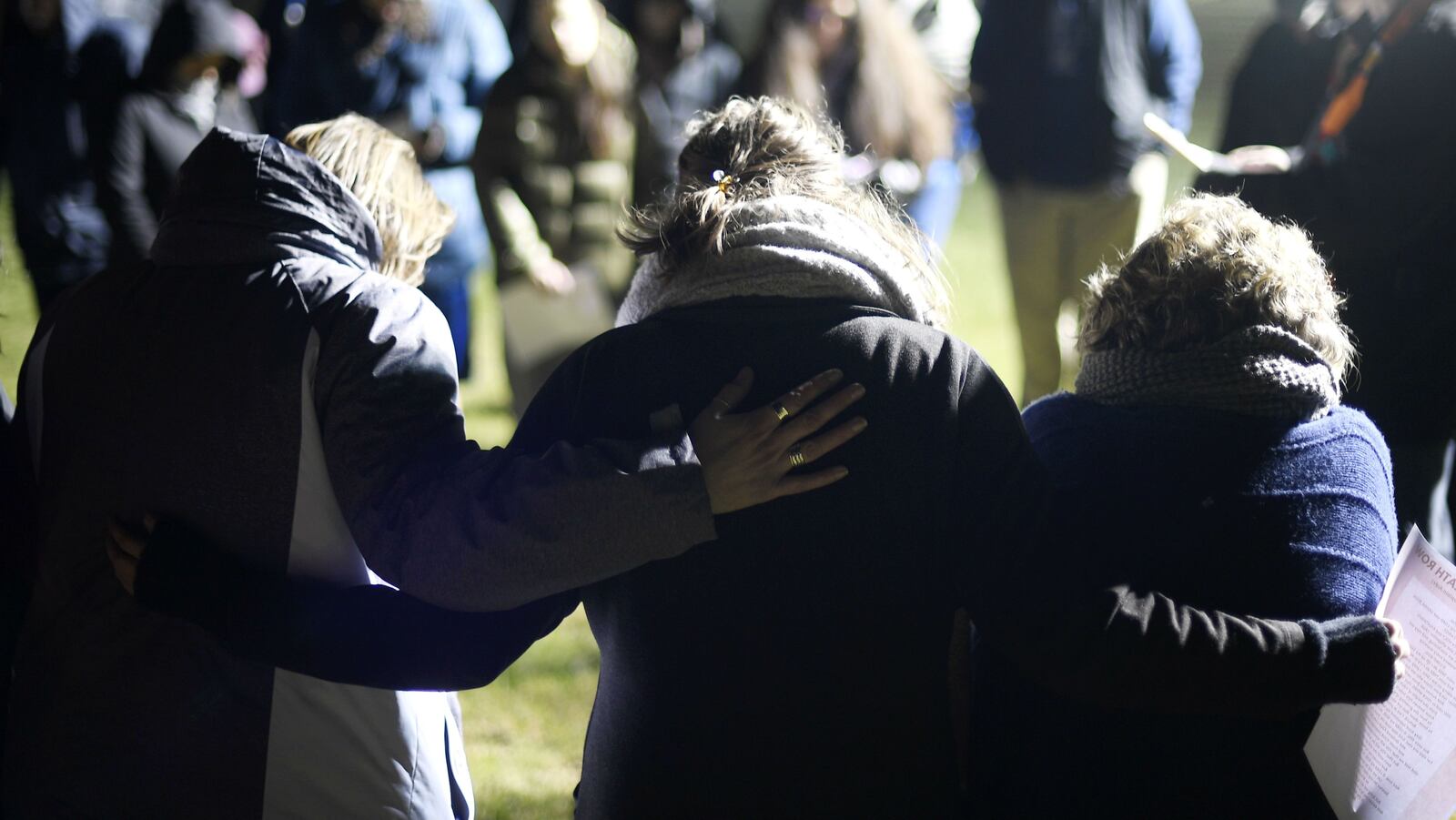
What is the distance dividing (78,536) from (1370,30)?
124 inches

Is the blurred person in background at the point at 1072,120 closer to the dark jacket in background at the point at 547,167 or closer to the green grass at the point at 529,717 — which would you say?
the green grass at the point at 529,717

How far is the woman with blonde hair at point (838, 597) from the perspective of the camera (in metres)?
1.45

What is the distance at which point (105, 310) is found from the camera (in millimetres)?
1644

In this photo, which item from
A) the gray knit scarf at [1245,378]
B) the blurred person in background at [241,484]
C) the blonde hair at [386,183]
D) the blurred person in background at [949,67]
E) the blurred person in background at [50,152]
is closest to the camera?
the blurred person in background at [241,484]

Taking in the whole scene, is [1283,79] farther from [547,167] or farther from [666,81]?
[547,167]

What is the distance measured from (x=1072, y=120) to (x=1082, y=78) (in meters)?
0.15

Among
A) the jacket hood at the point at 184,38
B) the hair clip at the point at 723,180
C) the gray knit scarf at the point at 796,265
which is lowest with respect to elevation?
the jacket hood at the point at 184,38

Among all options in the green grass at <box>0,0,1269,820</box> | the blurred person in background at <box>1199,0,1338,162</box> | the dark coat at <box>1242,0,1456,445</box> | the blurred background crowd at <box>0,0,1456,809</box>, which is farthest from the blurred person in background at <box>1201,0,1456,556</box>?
the green grass at <box>0,0,1269,820</box>

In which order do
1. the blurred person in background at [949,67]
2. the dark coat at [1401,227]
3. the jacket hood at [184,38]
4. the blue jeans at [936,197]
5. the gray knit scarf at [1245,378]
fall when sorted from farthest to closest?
the blurred person in background at [949,67] → the blue jeans at [936,197] → the jacket hood at [184,38] → the dark coat at [1401,227] → the gray knit scarf at [1245,378]

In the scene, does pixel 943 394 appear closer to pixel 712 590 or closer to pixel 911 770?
pixel 712 590

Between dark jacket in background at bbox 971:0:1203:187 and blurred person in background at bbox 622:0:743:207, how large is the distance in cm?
106

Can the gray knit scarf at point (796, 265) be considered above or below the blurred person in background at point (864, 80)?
above

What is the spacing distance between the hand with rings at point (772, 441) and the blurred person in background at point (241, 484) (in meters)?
0.03

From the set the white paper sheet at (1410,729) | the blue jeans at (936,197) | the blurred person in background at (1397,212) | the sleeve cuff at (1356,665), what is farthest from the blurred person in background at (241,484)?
the blue jeans at (936,197)
